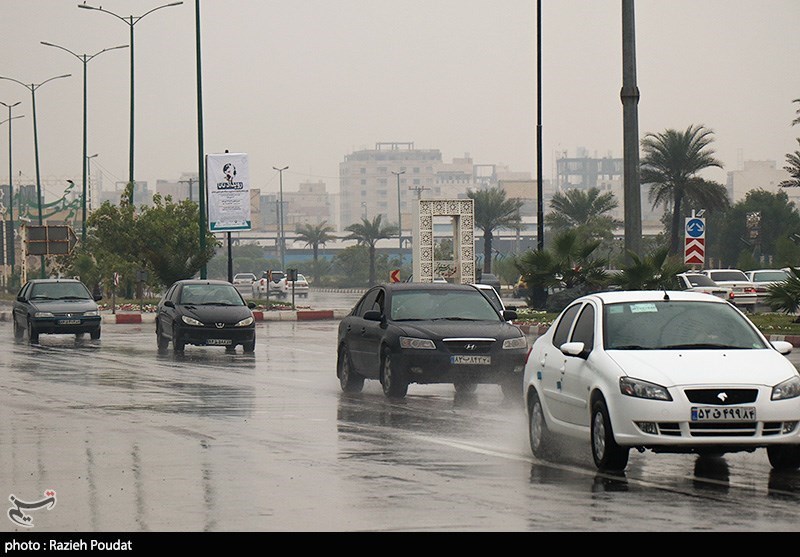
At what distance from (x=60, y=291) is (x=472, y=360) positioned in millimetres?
22581

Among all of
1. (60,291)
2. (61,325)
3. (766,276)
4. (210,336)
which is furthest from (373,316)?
(766,276)

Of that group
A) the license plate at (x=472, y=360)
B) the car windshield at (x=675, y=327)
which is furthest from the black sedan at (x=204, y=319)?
the car windshield at (x=675, y=327)

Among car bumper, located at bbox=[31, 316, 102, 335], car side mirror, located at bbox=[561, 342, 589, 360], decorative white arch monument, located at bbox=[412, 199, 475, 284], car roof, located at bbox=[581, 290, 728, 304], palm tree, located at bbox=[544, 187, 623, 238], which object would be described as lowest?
car bumper, located at bbox=[31, 316, 102, 335]

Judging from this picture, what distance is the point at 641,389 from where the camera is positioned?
1191cm

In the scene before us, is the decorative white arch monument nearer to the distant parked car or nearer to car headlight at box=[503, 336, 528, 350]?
the distant parked car

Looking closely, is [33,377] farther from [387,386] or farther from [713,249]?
[713,249]

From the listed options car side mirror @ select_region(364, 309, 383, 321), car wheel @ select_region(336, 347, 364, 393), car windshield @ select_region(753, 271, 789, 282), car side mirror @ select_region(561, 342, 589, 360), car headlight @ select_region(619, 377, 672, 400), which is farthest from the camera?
car windshield @ select_region(753, 271, 789, 282)

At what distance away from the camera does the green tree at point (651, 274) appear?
95.8ft

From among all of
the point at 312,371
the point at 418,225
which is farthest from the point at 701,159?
the point at 312,371

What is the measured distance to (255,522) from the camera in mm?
9539

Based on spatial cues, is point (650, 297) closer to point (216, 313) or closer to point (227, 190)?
point (216, 313)

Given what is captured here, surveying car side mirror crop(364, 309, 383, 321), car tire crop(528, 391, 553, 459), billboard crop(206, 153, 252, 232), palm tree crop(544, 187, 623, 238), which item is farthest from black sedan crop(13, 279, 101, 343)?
palm tree crop(544, 187, 623, 238)

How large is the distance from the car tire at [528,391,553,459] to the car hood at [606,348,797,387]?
1364 millimetres

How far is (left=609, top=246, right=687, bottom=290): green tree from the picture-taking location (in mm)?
29188
